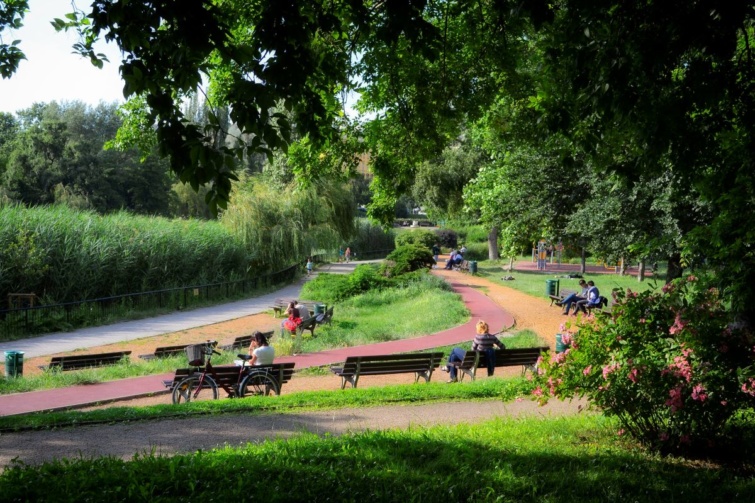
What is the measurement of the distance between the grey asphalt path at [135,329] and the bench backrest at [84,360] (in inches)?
146

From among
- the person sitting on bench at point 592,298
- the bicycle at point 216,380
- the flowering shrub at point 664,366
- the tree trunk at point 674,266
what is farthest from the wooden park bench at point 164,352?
the tree trunk at point 674,266

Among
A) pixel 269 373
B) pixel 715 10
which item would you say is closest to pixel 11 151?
pixel 269 373

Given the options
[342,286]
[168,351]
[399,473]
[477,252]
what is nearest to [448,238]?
[477,252]

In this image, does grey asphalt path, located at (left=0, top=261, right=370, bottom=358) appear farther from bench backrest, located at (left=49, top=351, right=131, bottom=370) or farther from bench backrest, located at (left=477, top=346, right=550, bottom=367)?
bench backrest, located at (left=477, top=346, right=550, bottom=367)

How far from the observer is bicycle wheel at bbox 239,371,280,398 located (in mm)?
12969

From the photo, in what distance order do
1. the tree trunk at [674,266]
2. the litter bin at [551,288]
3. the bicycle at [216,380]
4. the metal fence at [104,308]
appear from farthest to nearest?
1. the litter bin at [551,288]
2. the metal fence at [104,308]
3. the tree trunk at [674,266]
4. the bicycle at [216,380]

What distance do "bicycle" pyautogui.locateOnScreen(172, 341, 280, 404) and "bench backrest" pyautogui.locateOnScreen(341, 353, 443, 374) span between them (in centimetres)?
167

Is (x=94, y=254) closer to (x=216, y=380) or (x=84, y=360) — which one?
(x=84, y=360)

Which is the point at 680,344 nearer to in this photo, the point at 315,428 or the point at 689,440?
the point at 689,440

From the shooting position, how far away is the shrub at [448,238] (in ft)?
220

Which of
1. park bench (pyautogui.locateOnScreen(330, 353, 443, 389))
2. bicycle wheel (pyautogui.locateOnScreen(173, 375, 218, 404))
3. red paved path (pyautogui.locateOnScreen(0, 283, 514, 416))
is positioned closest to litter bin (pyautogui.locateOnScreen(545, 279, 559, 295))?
red paved path (pyautogui.locateOnScreen(0, 283, 514, 416))

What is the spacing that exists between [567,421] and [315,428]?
133 inches

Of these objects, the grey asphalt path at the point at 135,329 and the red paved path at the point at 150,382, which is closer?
the red paved path at the point at 150,382

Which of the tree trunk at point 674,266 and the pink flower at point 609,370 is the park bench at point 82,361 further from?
the tree trunk at point 674,266
